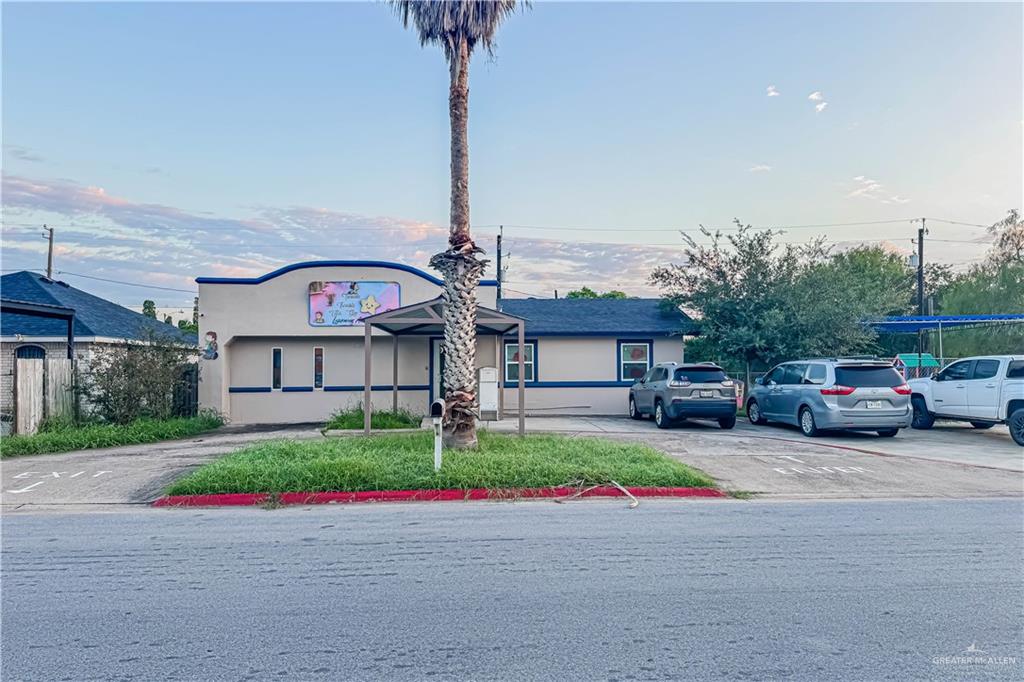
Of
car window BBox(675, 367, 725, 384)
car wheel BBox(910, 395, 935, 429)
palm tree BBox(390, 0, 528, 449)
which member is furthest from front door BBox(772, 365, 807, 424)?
palm tree BBox(390, 0, 528, 449)

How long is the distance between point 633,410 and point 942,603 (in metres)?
14.4

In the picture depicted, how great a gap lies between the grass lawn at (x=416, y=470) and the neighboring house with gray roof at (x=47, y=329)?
8.96 metres

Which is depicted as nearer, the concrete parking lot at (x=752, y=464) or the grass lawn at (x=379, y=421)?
the concrete parking lot at (x=752, y=464)

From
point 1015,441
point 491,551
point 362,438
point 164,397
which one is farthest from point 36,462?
point 1015,441

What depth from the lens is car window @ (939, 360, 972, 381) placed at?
1573cm

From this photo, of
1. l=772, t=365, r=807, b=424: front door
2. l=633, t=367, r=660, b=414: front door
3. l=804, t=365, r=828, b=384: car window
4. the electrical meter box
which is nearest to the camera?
l=804, t=365, r=828, b=384: car window

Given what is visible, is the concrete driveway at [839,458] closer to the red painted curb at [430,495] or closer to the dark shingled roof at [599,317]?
the red painted curb at [430,495]

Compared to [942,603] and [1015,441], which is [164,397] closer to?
[942,603]

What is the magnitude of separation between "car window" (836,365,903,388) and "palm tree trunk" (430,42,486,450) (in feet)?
29.0

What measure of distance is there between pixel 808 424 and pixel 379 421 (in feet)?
34.4

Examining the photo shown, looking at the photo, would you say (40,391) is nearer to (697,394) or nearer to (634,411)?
(634,411)

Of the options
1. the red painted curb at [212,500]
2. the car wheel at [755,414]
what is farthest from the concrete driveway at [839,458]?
the red painted curb at [212,500]

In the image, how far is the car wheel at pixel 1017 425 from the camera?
45.8ft

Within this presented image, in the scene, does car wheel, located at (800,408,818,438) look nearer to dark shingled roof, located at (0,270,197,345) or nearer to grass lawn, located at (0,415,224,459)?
grass lawn, located at (0,415,224,459)
